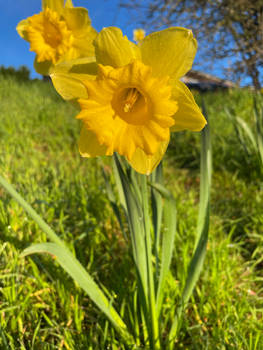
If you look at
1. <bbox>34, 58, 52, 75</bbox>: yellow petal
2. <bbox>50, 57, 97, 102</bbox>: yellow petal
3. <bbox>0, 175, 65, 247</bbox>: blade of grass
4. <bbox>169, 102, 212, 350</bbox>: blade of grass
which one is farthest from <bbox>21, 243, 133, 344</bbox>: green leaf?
<bbox>34, 58, 52, 75</bbox>: yellow petal

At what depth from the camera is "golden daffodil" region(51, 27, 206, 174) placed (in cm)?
56

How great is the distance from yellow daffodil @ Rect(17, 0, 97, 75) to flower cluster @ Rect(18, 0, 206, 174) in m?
0.20

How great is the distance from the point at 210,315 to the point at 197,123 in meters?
0.74

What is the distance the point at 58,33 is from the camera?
0.90 meters

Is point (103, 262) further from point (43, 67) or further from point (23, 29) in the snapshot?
point (23, 29)

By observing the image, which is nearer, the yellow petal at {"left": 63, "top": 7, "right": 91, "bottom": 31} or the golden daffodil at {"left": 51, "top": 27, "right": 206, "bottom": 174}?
the golden daffodil at {"left": 51, "top": 27, "right": 206, "bottom": 174}

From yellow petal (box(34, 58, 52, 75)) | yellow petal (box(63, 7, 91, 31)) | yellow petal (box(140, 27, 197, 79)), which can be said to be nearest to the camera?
yellow petal (box(140, 27, 197, 79))

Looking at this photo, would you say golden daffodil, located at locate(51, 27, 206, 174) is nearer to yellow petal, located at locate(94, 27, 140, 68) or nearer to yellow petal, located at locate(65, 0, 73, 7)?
yellow petal, located at locate(94, 27, 140, 68)

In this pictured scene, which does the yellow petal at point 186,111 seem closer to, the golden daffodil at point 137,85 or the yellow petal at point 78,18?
the golden daffodil at point 137,85

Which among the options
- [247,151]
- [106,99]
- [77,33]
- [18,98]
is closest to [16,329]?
[106,99]

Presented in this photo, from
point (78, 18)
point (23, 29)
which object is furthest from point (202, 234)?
point (23, 29)

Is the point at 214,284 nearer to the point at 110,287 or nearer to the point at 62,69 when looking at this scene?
the point at 110,287

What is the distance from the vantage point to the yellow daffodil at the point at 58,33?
0.84m

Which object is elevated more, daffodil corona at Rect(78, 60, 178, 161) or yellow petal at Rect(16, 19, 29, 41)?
yellow petal at Rect(16, 19, 29, 41)
